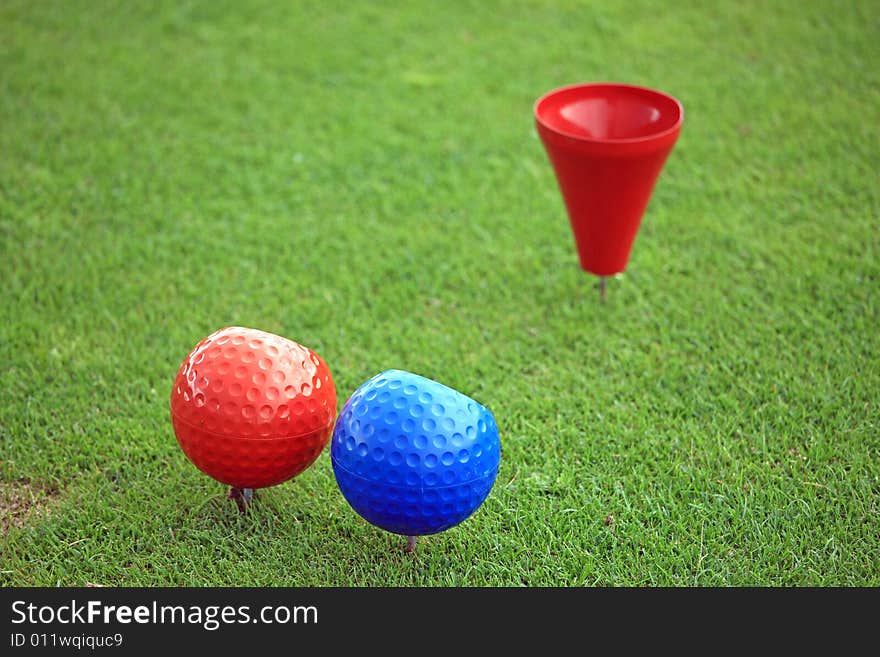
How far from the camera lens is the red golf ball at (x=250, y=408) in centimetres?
242

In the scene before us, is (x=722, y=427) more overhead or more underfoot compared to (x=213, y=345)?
more underfoot

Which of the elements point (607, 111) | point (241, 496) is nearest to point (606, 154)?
point (607, 111)

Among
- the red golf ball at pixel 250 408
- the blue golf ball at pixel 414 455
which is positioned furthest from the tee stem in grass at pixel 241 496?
the blue golf ball at pixel 414 455

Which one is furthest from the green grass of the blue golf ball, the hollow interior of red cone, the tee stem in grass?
the hollow interior of red cone

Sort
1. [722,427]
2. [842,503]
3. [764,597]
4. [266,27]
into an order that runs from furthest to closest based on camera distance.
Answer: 1. [266,27]
2. [722,427]
3. [842,503]
4. [764,597]

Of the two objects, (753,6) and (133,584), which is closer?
(133,584)

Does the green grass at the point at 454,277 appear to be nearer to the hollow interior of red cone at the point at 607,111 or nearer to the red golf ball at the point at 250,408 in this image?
the red golf ball at the point at 250,408

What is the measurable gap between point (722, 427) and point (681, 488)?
0.34 metres

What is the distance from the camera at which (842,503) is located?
8.87 feet

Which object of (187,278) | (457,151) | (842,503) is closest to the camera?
(842,503)

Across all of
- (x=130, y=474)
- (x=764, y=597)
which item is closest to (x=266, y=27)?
(x=130, y=474)

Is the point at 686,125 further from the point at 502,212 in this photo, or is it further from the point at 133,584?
the point at 133,584

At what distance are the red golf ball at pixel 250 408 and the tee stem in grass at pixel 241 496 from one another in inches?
5.7

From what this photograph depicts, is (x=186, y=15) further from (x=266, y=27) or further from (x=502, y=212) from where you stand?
(x=502, y=212)
